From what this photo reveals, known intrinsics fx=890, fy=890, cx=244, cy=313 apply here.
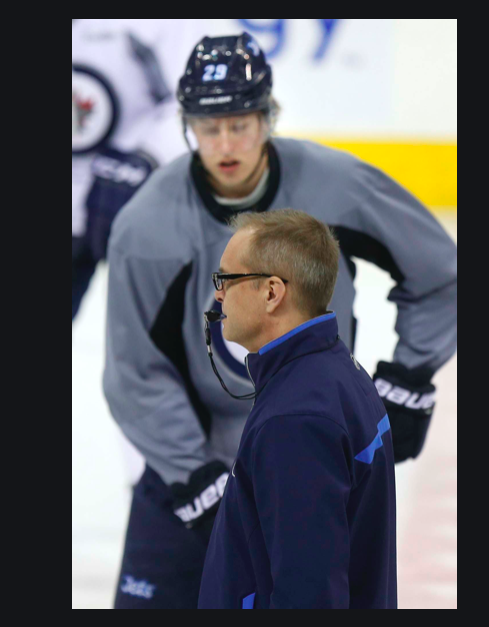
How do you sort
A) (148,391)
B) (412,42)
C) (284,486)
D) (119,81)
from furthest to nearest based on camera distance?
(412,42) < (119,81) < (148,391) < (284,486)

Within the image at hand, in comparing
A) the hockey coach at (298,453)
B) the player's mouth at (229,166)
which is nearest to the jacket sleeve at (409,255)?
the player's mouth at (229,166)

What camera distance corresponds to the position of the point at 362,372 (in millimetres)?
1299

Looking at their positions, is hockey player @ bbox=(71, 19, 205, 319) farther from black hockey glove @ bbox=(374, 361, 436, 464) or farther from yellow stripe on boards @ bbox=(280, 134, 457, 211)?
yellow stripe on boards @ bbox=(280, 134, 457, 211)

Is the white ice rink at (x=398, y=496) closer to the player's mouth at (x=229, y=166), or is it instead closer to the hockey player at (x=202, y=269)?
the hockey player at (x=202, y=269)

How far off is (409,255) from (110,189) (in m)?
1.61

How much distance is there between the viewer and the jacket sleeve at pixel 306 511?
111cm

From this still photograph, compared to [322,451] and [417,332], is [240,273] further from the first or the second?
[417,332]

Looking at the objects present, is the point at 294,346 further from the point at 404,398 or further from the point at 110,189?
the point at 110,189

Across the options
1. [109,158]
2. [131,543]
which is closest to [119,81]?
[109,158]

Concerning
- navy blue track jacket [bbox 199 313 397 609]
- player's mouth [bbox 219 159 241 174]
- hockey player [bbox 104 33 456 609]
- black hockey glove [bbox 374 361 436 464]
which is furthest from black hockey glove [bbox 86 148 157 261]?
navy blue track jacket [bbox 199 313 397 609]

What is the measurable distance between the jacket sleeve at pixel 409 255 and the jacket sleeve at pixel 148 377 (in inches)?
16.6

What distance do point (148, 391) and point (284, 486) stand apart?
2.92 feet

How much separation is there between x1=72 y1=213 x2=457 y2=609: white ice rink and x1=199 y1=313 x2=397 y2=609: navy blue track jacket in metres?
1.24

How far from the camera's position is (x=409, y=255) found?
1.98 m
